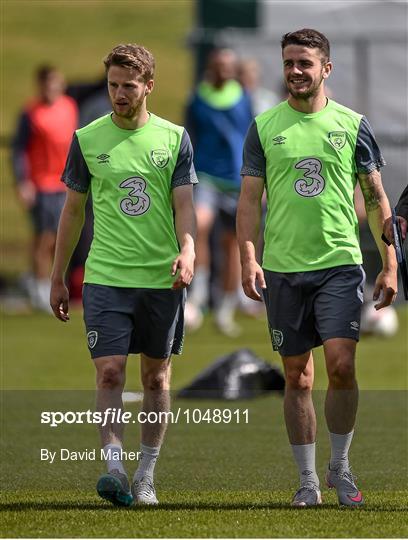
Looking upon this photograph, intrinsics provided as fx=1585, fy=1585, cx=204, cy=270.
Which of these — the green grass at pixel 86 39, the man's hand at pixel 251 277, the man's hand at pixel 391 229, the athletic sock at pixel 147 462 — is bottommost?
the green grass at pixel 86 39

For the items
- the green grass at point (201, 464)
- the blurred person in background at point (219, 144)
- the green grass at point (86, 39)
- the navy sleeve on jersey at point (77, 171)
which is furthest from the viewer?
the green grass at point (86, 39)

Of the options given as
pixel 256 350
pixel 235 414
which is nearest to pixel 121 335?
pixel 235 414

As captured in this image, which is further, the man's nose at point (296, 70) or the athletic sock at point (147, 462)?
the athletic sock at point (147, 462)

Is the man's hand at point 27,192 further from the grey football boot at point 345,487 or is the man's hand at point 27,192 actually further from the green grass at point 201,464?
the grey football boot at point 345,487

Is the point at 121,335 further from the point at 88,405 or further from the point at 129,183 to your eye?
the point at 88,405

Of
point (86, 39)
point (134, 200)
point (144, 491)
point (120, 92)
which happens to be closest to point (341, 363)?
point (144, 491)

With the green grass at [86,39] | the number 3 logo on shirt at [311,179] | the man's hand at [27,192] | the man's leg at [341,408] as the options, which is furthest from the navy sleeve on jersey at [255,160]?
the green grass at [86,39]

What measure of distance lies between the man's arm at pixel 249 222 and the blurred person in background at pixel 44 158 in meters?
10.4

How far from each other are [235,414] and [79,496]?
3246 millimetres

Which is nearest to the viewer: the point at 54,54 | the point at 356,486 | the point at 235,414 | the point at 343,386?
the point at 343,386

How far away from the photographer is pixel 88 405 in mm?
11227

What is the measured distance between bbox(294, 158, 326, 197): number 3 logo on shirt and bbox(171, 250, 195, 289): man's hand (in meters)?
0.62

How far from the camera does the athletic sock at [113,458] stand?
23.7 feet

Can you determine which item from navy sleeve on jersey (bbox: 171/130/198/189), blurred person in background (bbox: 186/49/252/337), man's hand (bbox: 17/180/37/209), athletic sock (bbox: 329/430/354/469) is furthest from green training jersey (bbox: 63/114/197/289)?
man's hand (bbox: 17/180/37/209)
